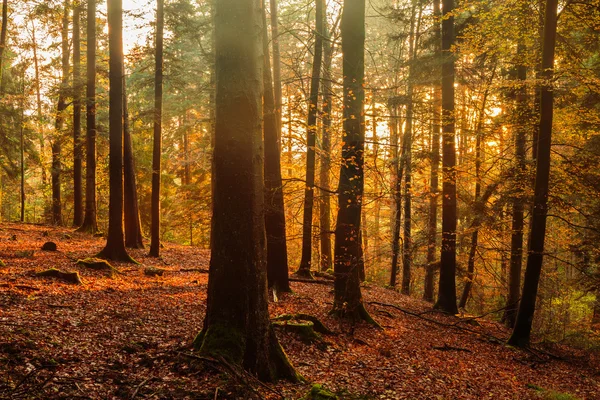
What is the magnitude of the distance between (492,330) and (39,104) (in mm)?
26154

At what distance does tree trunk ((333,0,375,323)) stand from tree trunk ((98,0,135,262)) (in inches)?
290

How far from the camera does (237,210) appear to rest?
5270mm

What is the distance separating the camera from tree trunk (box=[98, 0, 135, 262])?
12.7 metres

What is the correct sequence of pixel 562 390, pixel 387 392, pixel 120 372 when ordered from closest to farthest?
pixel 120 372 < pixel 387 392 < pixel 562 390

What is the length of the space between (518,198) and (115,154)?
12.3m

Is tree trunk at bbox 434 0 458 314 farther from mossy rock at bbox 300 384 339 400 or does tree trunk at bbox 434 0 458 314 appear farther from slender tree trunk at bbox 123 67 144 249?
slender tree trunk at bbox 123 67 144 249

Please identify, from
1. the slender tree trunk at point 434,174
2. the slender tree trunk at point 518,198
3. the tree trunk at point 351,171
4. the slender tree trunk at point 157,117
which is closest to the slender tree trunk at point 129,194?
the slender tree trunk at point 157,117

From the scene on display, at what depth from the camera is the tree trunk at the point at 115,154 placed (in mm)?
12742

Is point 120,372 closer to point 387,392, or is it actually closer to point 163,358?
point 163,358

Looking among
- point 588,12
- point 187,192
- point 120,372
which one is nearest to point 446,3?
point 588,12

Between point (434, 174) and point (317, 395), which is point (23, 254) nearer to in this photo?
point (317, 395)

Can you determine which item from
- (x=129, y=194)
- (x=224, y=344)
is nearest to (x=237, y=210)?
(x=224, y=344)

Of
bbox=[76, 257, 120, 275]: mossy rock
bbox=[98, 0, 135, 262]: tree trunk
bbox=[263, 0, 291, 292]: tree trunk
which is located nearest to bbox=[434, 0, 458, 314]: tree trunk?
bbox=[263, 0, 291, 292]: tree trunk

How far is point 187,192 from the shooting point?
24.8 meters
